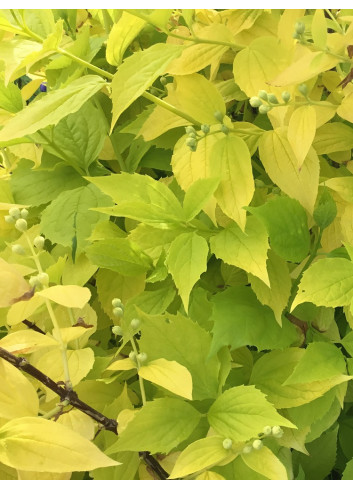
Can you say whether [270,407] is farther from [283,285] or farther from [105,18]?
[105,18]

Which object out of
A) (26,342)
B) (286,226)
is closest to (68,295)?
(26,342)

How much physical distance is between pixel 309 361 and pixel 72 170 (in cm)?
28

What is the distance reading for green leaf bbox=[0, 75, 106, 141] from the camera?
0.42 metres

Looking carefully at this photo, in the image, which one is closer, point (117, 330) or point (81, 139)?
point (117, 330)

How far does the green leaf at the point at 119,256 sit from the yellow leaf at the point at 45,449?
0.14 m

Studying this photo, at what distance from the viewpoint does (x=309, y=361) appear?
0.40 metres

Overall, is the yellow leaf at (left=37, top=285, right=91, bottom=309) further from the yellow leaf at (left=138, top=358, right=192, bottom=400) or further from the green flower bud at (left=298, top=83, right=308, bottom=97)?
the green flower bud at (left=298, top=83, right=308, bottom=97)

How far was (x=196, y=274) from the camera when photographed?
1.28 ft

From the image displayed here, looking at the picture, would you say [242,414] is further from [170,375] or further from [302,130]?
[302,130]

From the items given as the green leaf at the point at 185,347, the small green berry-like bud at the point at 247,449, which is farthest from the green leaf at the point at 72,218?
the small green berry-like bud at the point at 247,449

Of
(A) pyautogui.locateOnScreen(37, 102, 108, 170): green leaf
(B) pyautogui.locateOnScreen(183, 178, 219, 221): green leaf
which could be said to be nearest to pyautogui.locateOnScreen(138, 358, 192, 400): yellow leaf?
(B) pyautogui.locateOnScreen(183, 178, 219, 221): green leaf

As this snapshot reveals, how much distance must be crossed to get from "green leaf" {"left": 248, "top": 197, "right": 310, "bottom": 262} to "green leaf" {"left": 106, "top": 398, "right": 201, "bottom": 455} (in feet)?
0.42

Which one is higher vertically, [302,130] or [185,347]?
[302,130]

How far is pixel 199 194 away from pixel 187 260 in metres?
0.05
